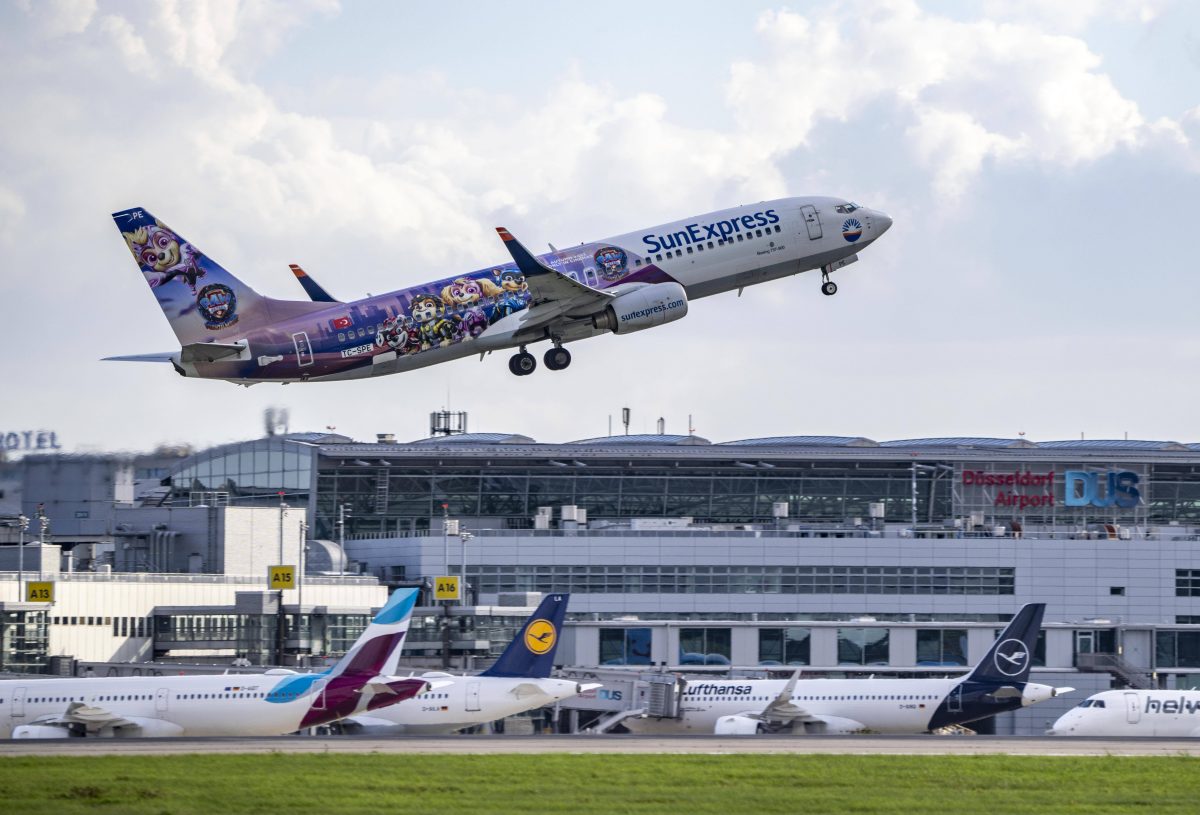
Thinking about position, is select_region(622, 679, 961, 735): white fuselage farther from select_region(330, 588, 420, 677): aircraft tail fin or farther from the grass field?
the grass field

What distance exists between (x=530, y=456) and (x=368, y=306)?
79662 mm

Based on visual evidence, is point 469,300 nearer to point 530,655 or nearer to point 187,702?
point 530,655

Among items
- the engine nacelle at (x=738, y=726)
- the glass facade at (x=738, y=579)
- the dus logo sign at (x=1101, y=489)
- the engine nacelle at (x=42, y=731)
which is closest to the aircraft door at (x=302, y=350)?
the engine nacelle at (x=42, y=731)

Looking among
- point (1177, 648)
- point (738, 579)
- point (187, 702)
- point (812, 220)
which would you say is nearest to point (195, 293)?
point (187, 702)

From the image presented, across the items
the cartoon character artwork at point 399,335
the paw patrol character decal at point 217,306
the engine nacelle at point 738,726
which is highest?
the paw patrol character decal at point 217,306

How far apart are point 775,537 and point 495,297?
63.0 meters

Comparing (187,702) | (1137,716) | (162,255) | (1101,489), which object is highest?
(162,255)

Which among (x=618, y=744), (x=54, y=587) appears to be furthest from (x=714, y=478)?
(x=618, y=744)

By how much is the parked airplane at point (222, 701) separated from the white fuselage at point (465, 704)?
13.2 feet

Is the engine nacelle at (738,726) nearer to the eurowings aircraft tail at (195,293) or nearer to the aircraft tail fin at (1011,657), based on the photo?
the aircraft tail fin at (1011,657)

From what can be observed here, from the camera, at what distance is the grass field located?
1839 inches

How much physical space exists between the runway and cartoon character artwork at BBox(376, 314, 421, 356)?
56.1ft

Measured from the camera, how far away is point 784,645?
121750mm

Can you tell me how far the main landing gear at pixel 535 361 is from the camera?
79438 mm
